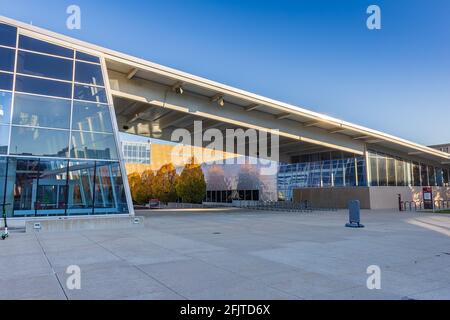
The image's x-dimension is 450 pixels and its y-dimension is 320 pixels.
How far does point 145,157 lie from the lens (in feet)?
309

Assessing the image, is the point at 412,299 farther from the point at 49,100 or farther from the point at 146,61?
the point at 146,61

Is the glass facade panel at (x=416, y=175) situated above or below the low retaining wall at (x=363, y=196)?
above

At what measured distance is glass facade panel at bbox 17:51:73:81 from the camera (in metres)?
16.6

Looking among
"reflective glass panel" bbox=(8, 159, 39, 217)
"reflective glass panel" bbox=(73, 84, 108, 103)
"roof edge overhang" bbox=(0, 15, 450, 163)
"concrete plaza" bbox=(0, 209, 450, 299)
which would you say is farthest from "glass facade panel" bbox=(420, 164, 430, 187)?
"reflective glass panel" bbox=(8, 159, 39, 217)

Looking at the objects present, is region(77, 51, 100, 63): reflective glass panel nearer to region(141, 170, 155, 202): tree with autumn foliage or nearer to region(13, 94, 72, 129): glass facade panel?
region(13, 94, 72, 129): glass facade panel

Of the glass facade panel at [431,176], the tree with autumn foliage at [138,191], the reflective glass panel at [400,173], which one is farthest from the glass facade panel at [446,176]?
the tree with autumn foliage at [138,191]

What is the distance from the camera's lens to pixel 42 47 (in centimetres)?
1739

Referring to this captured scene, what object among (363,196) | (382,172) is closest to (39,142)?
(363,196)

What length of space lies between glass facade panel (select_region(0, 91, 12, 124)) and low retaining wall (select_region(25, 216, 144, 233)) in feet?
15.9

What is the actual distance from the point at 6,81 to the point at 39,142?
3.07m

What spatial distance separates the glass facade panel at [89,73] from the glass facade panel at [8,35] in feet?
9.37

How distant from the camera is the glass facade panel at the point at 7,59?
1609 centimetres

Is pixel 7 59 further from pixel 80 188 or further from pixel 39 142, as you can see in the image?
pixel 80 188

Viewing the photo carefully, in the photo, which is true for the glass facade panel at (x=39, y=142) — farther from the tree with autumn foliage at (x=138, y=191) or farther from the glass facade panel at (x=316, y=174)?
the tree with autumn foliage at (x=138, y=191)
